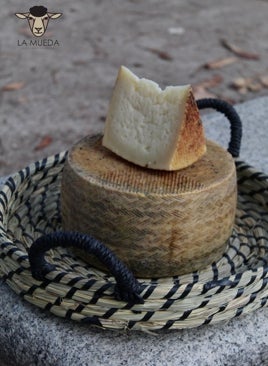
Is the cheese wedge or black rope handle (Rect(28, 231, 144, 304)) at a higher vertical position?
the cheese wedge

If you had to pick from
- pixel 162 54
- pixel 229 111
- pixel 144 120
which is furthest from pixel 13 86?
pixel 144 120

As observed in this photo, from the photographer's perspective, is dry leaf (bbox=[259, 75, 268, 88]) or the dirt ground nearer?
the dirt ground

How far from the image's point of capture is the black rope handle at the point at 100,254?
1124 millimetres

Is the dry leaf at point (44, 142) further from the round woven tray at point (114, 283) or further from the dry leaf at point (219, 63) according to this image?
the round woven tray at point (114, 283)

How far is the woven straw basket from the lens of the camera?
46.3 inches

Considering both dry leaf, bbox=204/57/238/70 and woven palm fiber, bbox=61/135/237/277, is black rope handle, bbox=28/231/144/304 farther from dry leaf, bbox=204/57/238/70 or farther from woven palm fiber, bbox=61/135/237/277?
dry leaf, bbox=204/57/238/70

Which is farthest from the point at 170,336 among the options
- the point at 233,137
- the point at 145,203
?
the point at 233,137

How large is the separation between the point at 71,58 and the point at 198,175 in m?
2.46

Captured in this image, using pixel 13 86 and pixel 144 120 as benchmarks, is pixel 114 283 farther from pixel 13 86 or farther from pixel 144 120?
pixel 13 86

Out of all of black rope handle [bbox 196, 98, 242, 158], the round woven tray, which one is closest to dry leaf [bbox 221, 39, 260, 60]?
black rope handle [bbox 196, 98, 242, 158]

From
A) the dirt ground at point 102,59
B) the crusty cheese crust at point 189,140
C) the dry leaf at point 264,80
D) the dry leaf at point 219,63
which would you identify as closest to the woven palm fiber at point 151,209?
the crusty cheese crust at point 189,140

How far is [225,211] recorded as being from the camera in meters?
1.32

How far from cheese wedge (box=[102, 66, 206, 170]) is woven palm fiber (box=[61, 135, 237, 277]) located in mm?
30

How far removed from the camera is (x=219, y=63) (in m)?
3.64
